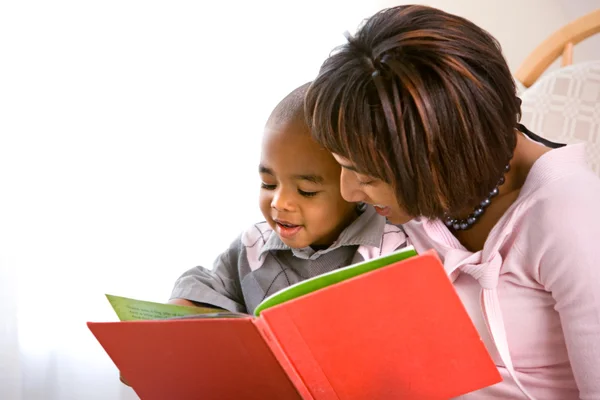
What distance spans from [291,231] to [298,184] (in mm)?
73

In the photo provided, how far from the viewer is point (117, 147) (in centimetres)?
167

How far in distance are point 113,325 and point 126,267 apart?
34.1 inches

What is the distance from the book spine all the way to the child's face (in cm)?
32

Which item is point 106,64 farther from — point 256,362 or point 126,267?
point 256,362

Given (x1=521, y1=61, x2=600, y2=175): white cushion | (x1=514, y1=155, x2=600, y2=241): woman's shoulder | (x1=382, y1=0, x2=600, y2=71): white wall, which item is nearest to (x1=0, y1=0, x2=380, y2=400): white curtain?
(x1=382, y1=0, x2=600, y2=71): white wall

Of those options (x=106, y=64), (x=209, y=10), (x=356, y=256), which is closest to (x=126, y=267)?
(x=106, y=64)

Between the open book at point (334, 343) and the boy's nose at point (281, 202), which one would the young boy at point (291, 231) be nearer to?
the boy's nose at point (281, 202)

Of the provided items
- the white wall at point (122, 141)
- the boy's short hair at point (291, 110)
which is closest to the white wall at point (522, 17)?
the white wall at point (122, 141)

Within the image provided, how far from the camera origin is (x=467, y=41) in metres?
0.90

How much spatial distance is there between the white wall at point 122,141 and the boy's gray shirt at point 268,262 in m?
0.48

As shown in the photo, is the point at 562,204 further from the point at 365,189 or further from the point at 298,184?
the point at 298,184

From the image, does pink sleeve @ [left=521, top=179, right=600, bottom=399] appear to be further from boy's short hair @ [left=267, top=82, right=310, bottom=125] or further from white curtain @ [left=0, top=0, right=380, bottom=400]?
white curtain @ [left=0, top=0, right=380, bottom=400]

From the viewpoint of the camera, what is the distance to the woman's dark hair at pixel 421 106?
2.88ft

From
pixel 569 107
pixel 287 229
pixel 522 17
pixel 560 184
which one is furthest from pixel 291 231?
pixel 522 17
